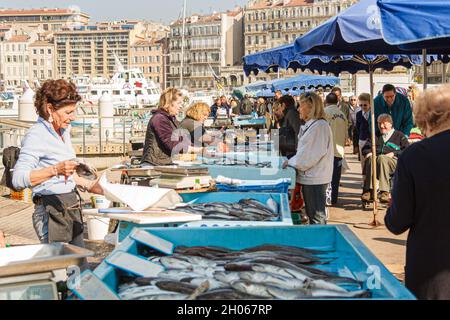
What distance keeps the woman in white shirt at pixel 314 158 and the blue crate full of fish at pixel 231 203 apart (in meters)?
1.21

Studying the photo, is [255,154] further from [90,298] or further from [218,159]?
[90,298]

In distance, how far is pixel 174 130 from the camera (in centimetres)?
718

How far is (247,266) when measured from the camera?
3086 millimetres

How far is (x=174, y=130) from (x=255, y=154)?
142 cm

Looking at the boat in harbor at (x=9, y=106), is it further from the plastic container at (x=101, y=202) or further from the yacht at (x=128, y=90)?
the plastic container at (x=101, y=202)

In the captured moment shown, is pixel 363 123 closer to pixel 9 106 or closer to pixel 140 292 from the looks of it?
pixel 140 292

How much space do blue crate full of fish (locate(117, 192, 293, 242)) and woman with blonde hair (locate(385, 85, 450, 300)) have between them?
1.03 meters

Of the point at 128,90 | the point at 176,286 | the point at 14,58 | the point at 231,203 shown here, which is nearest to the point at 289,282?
the point at 176,286

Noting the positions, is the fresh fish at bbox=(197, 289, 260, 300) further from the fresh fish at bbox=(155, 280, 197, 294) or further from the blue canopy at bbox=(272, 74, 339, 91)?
the blue canopy at bbox=(272, 74, 339, 91)

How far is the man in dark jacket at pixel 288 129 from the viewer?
9.28 metres

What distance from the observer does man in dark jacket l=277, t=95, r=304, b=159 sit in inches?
365

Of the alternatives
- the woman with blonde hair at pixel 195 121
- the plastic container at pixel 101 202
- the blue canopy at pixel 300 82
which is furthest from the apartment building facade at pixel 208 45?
the plastic container at pixel 101 202

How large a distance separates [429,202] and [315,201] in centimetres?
362
